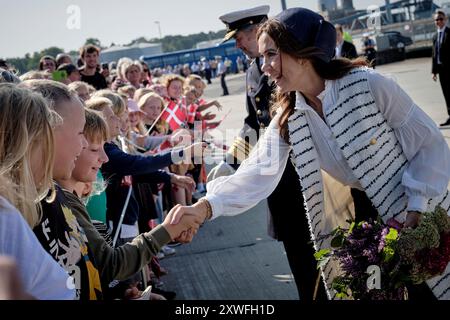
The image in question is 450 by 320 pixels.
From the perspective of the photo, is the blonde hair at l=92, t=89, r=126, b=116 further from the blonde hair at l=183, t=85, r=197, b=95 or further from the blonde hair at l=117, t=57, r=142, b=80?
the blonde hair at l=117, t=57, r=142, b=80

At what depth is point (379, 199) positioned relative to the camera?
8.79 feet

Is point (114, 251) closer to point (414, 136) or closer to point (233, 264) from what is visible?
point (414, 136)

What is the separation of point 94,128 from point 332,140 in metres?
1.19

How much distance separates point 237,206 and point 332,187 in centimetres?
50

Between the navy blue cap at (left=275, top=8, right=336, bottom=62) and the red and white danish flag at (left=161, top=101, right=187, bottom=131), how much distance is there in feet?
13.1

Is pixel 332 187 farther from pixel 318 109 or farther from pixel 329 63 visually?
pixel 329 63

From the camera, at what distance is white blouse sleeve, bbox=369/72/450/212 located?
2.63m

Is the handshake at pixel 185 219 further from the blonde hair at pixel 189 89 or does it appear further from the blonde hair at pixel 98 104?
the blonde hair at pixel 189 89

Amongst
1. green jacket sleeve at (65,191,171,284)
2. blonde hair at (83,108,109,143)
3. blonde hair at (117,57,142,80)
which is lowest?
green jacket sleeve at (65,191,171,284)

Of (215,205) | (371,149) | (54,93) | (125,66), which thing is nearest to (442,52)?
(125,66)

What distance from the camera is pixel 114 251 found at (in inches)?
87.2

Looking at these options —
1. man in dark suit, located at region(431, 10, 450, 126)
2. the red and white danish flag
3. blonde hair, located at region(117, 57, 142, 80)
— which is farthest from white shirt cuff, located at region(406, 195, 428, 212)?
man in dark suit, located at region(431, 10, 450, 126)

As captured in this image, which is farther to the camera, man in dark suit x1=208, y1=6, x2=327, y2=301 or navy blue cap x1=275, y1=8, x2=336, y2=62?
man in dark suit x1=208, y1=6, x2=327, y2=301

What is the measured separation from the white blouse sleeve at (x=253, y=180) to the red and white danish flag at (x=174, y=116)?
372cm
